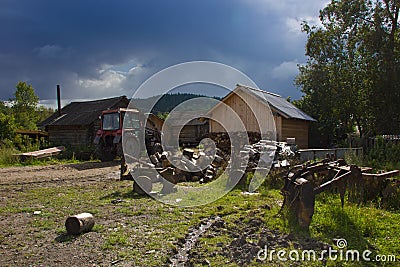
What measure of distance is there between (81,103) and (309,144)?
74.5 ft

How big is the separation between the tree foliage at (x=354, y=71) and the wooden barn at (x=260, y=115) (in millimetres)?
3796

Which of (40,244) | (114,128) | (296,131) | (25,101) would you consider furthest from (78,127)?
(25,101)

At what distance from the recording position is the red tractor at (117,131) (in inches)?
620

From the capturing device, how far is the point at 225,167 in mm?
10617

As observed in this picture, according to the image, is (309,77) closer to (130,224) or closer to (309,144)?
(309,144)

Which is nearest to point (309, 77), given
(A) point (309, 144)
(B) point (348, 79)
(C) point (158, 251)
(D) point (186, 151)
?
(B) point (348, 79)

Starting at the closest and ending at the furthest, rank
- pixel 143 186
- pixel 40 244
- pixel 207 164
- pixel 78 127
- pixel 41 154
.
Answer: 1. pixel 40 244
2. pixel 143 186
3. pixel 207 164
4. pixel 41 154
5. pixel 78 127

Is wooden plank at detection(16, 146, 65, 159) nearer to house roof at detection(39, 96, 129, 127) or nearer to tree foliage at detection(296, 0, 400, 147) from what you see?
house roof at detection(39, 96, 129, 127)

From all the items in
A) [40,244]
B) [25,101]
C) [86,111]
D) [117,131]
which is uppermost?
[25,101]

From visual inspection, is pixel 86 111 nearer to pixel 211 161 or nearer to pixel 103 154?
pixel 103 154

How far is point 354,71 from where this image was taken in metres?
23.8

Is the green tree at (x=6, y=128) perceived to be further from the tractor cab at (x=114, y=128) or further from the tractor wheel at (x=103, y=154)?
the tractor cab at (x=114, y=128)

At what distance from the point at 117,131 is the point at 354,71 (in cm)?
1794

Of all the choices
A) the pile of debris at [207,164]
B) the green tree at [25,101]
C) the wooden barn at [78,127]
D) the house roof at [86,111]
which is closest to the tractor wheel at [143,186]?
the pile of debris at [207,164]
